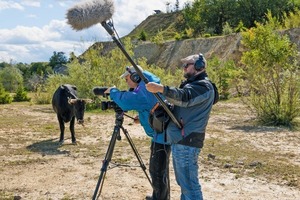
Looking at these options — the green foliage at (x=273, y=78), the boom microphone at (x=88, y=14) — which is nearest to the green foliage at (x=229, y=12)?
the green foliage at (x=273, y=78)

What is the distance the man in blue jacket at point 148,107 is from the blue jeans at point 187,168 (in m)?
0.48

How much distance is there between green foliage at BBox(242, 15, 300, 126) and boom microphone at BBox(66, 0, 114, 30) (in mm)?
10584

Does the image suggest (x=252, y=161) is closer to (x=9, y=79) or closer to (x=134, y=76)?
(x=134, y=76)

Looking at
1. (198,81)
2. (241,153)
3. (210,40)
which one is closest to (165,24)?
(210,40)

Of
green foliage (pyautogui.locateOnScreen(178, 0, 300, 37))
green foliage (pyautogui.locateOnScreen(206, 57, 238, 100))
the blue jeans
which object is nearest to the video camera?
the blue jeans

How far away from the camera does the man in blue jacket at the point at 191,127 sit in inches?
165

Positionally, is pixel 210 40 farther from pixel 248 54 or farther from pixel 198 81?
pixel 198 81

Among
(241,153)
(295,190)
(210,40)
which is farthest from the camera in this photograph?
Result: (210,40)

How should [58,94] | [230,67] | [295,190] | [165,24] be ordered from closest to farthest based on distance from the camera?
[295,190] < [58,94] < [230,67] < [165,24]

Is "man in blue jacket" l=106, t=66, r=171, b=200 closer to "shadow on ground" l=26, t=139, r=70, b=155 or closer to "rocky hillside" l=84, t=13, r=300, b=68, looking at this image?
"shadow on ground" l=26, t=139, r=70, b=155

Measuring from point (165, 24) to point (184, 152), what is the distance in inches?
2666

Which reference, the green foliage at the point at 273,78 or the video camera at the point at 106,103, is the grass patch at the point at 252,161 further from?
the green foliage at the point at 273,78

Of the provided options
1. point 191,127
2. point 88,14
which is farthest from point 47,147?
point 88,14

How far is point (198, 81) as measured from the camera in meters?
4.20
